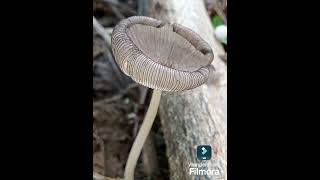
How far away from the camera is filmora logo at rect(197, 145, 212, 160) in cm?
108

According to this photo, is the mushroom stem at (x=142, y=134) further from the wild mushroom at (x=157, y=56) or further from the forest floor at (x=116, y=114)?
the forest floor at (x=116, y=114)

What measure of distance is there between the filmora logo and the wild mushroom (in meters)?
0.12

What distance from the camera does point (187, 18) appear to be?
132 centimetres

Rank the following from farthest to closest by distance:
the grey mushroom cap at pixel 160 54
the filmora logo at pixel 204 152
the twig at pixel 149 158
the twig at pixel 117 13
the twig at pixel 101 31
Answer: the twig at pixel 117 13 → the twig at pixel 101 31 → the twig at pixel 149 158 → the filmora logo at pixel 204 152 → the grey mushroom cap at pixel 160 54

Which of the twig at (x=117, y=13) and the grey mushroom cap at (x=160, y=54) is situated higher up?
the twig at (x=117, y=13)

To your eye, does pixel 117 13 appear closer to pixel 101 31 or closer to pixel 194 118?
pixel 101 31

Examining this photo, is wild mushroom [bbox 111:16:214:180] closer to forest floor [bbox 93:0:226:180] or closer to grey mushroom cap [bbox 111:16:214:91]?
grey mushroom cap [bbox 111:16:214:91]

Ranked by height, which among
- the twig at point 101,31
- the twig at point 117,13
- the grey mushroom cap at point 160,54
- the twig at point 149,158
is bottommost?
the twig at point 149,158

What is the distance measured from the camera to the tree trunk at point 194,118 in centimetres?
110

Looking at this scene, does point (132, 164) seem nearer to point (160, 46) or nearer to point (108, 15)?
point (160, 46)

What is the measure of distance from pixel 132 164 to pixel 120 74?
387 millimetres

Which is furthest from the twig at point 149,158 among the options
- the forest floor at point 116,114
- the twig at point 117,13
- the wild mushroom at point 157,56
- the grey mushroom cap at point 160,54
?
the twig at point 117,13

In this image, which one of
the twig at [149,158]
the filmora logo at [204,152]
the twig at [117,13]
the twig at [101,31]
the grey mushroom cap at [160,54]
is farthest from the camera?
the twig at [117,13]
